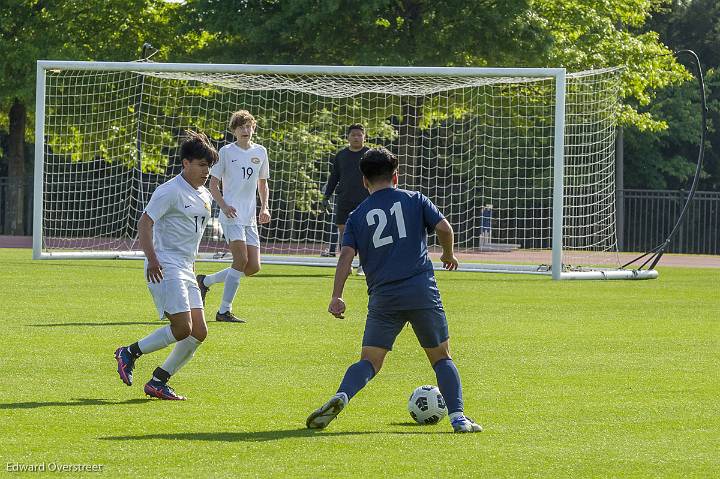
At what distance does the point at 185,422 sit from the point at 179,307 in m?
1.20

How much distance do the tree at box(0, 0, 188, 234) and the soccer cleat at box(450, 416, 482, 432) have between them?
29970 mm

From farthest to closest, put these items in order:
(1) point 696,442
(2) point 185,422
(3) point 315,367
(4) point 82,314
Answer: (4) point 82,314 → (3) point 315,367 → (2) point 185,422 → (1) point 696,442

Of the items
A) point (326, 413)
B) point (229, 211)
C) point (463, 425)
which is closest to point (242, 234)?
point (229, 211)

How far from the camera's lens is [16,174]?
40.2 m

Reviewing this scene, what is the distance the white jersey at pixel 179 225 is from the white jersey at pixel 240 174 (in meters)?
4.63

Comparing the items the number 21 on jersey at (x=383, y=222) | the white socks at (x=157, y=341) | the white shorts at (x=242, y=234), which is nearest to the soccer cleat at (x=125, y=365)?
the white socks at (x=157, y=341)

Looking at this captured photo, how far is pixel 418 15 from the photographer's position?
1325 inches

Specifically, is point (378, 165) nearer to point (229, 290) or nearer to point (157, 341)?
point (157, 341)

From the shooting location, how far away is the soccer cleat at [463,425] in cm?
731

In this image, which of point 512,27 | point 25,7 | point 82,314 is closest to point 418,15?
point 512,27

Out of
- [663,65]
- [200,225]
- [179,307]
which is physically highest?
[663,65]

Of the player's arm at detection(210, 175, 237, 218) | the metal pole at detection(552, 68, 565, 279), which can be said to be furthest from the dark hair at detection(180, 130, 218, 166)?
the metal pole at detection(552, 68, 565, 279)

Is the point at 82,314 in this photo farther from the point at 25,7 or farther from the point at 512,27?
the point at 25,7

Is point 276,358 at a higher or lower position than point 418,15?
lower
